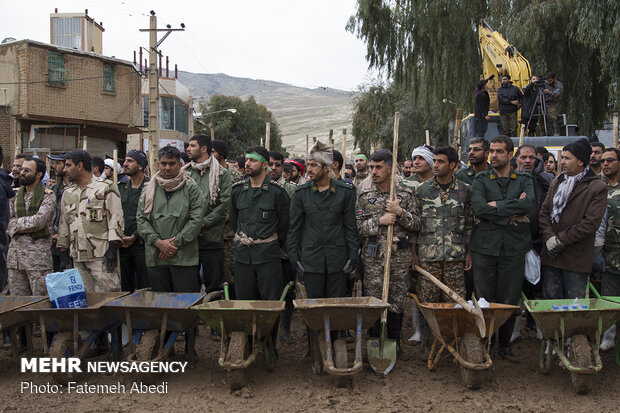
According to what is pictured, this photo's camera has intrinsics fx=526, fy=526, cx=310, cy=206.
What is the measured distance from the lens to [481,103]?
1069cm

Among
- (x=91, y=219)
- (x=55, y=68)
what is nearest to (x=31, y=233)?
(x=91, y=219)

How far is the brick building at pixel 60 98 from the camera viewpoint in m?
23.9

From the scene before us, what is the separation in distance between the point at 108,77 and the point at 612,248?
27.0 m

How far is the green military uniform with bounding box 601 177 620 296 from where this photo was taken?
521cm

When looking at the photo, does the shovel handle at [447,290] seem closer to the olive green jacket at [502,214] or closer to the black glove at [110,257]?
the olive green jacket at [502,214]

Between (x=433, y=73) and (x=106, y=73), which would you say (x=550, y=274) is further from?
(x=106, y=73)

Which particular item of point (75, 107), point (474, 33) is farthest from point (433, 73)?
point (75, 107)

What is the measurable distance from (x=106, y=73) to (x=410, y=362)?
1038 inches

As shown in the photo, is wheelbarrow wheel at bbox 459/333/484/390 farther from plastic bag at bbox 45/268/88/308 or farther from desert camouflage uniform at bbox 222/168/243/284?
plastic bag at bbox 45/268/88/308

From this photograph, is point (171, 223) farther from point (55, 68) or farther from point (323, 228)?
point (55, 68)

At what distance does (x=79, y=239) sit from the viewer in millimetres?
5473

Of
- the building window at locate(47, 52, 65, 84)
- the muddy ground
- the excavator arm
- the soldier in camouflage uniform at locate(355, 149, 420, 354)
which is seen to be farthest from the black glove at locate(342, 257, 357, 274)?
the building window at locate(47, 52, 65, 84)

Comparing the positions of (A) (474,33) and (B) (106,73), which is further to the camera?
(B) (106,73)

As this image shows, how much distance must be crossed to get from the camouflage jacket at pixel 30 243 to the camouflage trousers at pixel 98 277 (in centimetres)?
53
